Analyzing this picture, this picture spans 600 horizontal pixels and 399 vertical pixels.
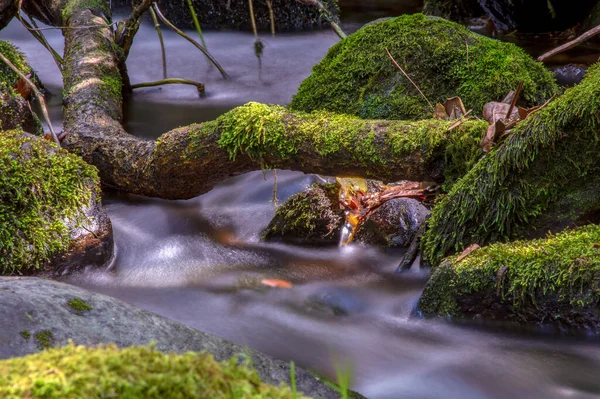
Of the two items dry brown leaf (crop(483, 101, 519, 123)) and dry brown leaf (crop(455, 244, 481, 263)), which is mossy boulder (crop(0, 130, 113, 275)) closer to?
dry brown leaf (crop(455, 244, 481, 263))

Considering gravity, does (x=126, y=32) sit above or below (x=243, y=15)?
below

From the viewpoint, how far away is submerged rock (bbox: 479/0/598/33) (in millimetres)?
10195

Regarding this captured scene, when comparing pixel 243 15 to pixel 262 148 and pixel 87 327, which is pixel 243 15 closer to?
pixel 262 148

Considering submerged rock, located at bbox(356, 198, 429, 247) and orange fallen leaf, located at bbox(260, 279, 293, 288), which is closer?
orange fallen leaf, located at bbox(260, 279, 293, 288)

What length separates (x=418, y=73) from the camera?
5312mm

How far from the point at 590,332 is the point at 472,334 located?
23.6 inches

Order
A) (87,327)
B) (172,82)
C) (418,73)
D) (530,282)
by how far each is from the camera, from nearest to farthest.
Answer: (87,327) < (530,282) < (418,73) < (172,82)

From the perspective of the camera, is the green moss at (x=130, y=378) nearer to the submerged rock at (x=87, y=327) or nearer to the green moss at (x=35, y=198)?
the submerged rock at (x=87, y=327)

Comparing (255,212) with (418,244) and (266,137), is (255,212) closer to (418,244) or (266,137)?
(266,137)

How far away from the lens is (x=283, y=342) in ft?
11.4

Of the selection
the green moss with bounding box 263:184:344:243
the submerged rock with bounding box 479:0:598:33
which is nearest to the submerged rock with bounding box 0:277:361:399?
the green moss with bounding box 263:184:344:243

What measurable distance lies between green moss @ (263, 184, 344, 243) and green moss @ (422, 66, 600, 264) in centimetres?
114

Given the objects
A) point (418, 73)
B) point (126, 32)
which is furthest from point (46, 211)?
point (126, 32)

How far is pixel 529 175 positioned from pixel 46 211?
10.4 ft
